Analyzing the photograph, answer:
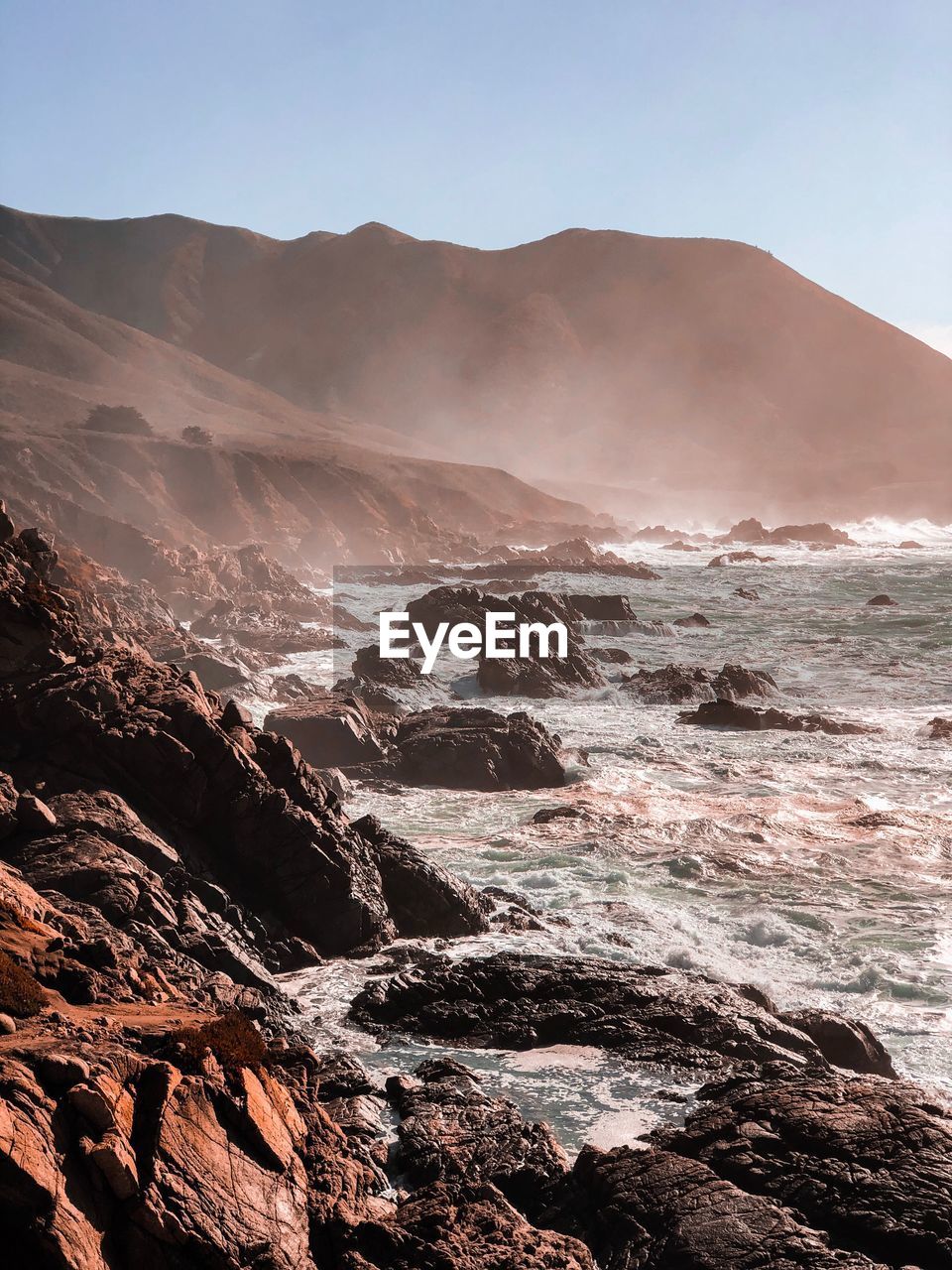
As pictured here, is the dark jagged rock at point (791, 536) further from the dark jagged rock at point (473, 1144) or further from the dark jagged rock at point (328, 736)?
the dark jagged rock at point (473, 1144)

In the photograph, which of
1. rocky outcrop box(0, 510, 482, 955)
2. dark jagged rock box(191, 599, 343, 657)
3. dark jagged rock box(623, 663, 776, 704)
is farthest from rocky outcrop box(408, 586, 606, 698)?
rocky outcrop box(0, 510, 482, 955)

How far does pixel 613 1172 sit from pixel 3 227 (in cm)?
20150

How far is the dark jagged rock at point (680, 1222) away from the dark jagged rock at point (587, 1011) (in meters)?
2.83

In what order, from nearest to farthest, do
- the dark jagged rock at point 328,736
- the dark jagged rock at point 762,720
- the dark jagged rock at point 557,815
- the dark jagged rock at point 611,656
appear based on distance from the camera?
the dark jagged rock at point 557,815
the dark jagged rock at point 328,736
the dark jagged rock at point 762,720
the dark jagged rock at point 611,656

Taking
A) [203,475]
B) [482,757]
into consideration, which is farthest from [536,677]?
[203,475]

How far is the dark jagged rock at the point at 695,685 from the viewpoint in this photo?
3394 centimetres

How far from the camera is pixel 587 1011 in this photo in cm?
1281

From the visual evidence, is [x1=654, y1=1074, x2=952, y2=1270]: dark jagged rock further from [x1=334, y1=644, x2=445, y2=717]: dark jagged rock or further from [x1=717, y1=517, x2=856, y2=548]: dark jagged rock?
[x1=717, y1=517, x2=856, y2=548]: dark jagged rock

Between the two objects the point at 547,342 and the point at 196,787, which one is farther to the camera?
the point at 547,342

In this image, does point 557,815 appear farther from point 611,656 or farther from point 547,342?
point 547,342

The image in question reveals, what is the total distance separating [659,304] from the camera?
183250mm

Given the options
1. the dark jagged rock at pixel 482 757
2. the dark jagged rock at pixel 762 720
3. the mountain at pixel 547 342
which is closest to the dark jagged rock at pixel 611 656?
the dark jagged rock at pixel 762 720

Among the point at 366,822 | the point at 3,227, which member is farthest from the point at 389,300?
the point at 366,822

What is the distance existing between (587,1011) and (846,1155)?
432cm
